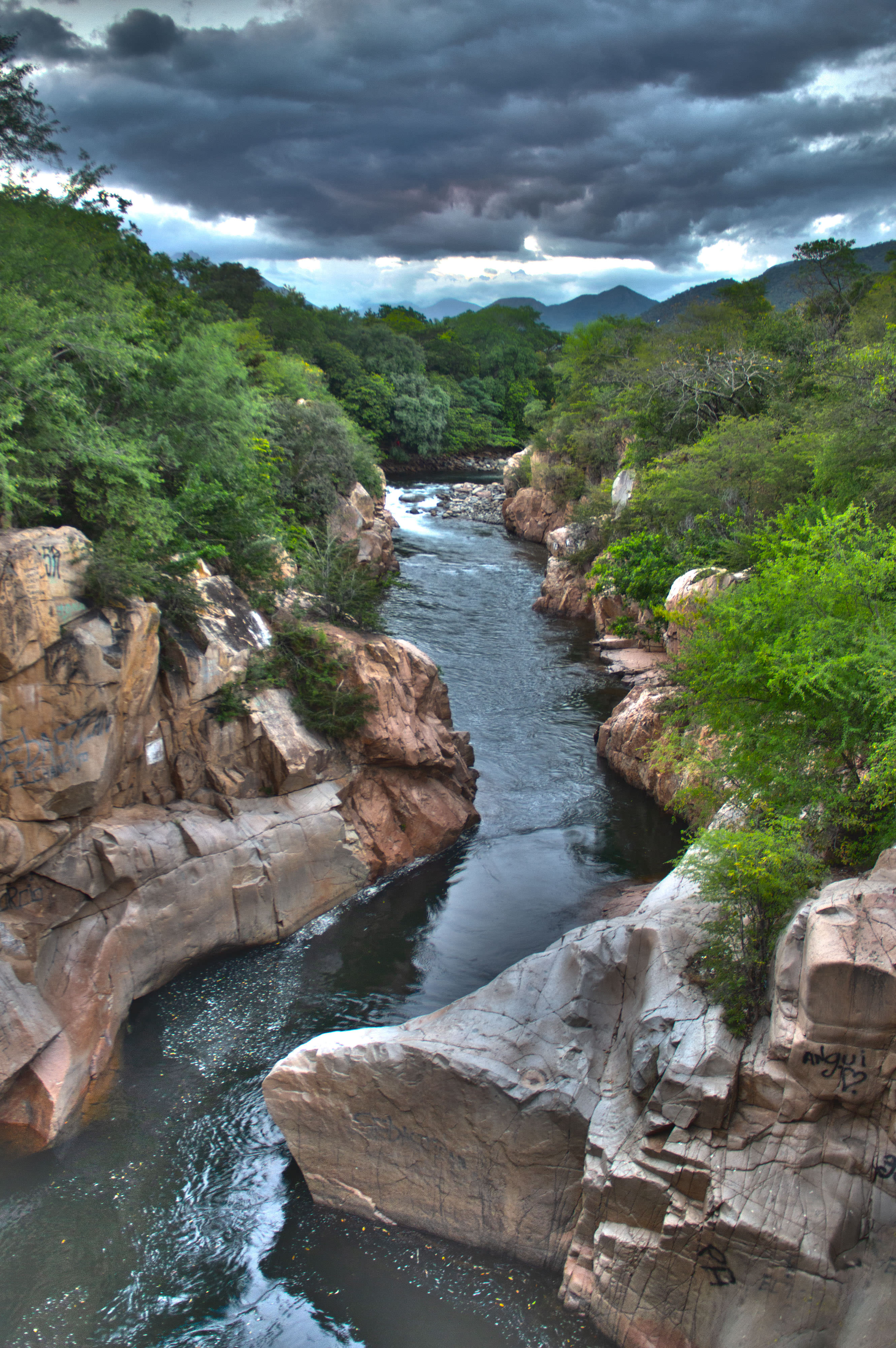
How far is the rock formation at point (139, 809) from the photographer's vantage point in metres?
10.0

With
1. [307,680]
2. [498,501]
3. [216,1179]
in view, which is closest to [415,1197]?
[216,1179]

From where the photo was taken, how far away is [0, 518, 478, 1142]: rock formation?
1004 cm

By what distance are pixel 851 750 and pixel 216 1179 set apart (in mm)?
8707

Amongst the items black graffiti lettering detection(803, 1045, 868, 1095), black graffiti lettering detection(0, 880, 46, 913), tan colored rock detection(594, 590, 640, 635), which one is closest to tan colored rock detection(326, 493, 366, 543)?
tan colored rock detection(594, 590, 640, 635)

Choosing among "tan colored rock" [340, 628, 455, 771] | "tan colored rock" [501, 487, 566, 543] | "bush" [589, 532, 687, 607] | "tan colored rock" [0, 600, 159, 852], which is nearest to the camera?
"tan colored rock" [0, 600, 159, 852]

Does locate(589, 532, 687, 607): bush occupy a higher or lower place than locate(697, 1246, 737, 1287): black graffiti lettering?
higher

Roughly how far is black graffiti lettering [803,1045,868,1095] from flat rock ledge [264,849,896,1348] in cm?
2

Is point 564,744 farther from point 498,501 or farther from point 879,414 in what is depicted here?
point 498,501

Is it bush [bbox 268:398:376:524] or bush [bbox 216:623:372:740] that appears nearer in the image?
bush [bbox 216:623:372:740]

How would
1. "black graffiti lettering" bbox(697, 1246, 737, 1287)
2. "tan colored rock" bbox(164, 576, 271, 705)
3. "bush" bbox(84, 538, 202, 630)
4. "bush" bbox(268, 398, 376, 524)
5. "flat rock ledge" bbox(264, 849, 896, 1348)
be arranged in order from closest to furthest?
"flat rock ledge" bbox(264, 849, 896, 1348)
"black graffiti lettering" bbox(697, 1246, 737, 1287)
"bush" bbox(84, 538, 202, 630)
"tan colored rock" bbox(164, 576, 271, 705)
"bush" bbox(268, 398, 376, 524)

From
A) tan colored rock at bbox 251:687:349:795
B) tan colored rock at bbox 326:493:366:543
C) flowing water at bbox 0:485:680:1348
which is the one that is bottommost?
flowing water at bbox 0:485:680:1348

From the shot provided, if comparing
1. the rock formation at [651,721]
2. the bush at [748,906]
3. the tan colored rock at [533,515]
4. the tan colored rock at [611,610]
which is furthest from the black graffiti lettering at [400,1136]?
the tan colored rock at [533,515]

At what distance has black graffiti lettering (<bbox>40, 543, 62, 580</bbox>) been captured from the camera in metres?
10.6

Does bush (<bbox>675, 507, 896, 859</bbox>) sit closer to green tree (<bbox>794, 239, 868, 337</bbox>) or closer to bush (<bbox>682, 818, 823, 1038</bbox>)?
bush (<bbox>682, 818, 823, 1038</bbox>)
